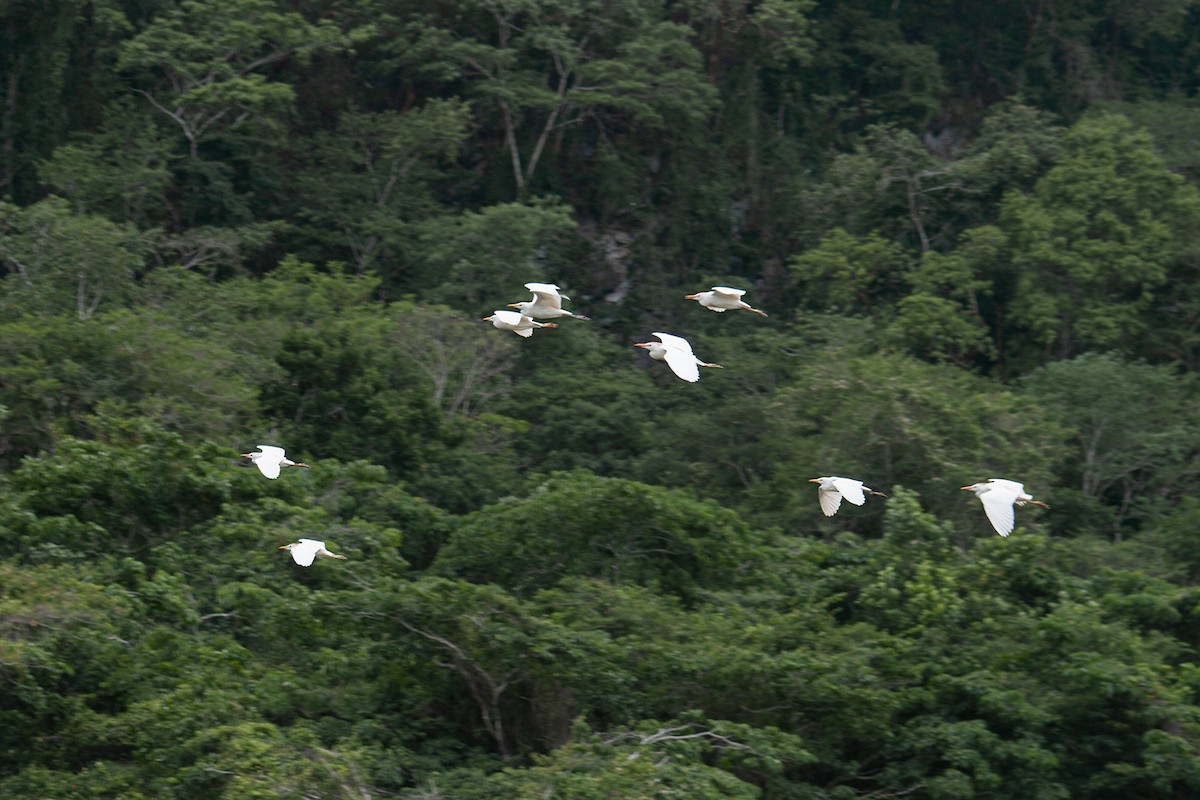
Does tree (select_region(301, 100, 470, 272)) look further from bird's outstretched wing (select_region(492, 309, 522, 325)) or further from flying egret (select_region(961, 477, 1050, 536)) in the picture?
flying egret (select_region(961, 477, 1050, 536))

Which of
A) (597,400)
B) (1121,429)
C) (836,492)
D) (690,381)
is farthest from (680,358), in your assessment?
(1121,429)

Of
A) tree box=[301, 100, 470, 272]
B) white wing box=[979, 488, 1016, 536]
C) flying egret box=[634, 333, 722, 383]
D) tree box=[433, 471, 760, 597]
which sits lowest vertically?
tree box=[301, 100, 470, 272]

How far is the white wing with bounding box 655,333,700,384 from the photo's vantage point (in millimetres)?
9273

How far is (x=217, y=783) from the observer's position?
10242 millimetres

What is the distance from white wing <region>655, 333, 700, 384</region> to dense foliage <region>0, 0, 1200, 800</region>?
88.4 inches

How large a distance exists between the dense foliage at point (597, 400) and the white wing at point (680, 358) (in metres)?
2.25

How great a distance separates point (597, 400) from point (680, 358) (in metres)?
10.5

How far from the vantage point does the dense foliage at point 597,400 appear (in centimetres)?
1124

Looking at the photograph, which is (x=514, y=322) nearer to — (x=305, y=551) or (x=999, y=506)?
(x=305, y=551)

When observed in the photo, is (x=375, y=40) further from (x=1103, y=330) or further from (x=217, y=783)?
(x=217, y=783)

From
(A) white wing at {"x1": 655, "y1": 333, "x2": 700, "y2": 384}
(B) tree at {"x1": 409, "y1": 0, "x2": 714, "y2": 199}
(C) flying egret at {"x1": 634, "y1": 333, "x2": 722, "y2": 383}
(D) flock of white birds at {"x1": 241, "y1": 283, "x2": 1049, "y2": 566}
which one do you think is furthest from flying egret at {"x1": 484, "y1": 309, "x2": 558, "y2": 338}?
(B) tree at {"x1": 409, "y1": 0, "x2": 714, "y2": 199}

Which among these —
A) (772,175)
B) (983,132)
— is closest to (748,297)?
(772,175)

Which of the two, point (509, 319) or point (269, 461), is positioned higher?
point (509, 319)

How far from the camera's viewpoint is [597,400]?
65.8 feet
